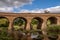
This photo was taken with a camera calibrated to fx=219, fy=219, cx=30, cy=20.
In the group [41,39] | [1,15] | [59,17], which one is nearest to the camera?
[41,39]

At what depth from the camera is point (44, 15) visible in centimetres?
3928

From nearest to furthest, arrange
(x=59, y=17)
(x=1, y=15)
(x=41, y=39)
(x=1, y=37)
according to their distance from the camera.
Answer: (x=1, y=37) → (x=41, y=39) → (x=1, y=15) → (x=59, y=17)

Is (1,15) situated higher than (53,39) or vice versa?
(1,15)

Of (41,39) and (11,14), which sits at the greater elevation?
(11,14)

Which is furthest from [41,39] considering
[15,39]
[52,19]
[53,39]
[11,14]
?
[52,19]

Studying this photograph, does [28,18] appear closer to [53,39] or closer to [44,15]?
[44,15]

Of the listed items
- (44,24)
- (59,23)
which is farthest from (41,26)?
(59,23)

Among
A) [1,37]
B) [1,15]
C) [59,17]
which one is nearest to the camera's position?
[1,37]

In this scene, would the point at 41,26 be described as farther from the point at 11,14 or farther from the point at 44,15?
the point at 11,14

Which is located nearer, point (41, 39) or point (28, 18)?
point (41, 39)

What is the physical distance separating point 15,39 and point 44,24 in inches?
852

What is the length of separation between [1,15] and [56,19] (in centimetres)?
996

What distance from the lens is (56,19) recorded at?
39.5m

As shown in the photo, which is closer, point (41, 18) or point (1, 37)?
point (1, 37)
